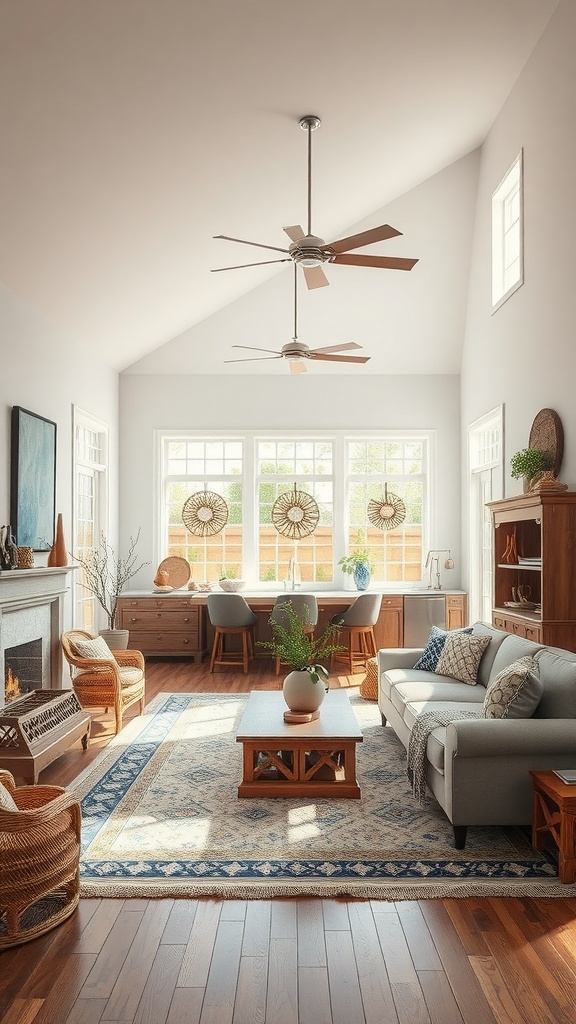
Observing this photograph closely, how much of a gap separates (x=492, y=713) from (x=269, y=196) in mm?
4284

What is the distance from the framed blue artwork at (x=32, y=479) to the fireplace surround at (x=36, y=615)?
354 mm

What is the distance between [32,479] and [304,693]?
8.72 ft

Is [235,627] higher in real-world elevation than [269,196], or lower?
lower

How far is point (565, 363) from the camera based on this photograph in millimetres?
Answer: 5328

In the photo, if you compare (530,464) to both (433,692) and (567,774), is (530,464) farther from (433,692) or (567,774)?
(567,774)

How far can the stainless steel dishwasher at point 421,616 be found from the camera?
326 inches

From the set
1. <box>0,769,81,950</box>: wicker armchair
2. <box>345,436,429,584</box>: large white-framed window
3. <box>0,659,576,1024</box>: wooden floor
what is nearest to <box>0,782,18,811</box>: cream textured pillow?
<box>0,769,81,950</box>: wicker armchair

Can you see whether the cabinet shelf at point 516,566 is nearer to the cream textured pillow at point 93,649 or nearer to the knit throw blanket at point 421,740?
the knit throw blanket at point 421,740

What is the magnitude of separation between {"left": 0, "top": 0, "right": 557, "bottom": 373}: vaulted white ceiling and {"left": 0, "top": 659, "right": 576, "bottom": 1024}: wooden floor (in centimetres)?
358

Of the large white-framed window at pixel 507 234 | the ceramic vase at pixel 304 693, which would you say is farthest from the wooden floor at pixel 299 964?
the large white-framed window at pixel 507 234

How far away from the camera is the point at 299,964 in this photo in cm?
252

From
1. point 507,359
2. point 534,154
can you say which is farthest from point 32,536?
point 534,154

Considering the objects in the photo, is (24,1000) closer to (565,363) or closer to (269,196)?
(565,363)

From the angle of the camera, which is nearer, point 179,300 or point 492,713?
point 492,713
